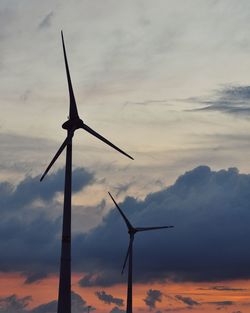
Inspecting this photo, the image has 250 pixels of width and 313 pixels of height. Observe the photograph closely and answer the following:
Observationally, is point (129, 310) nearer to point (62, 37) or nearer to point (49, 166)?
point (49, 166)

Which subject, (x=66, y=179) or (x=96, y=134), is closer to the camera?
(x=66, y=179)

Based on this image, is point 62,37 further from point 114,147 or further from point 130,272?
point 130,272

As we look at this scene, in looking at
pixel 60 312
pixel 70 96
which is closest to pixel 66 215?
pixel 60 312

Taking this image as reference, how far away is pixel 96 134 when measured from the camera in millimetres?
137625

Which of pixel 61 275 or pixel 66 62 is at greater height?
pixel 66 62

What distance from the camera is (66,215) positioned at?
126 meters

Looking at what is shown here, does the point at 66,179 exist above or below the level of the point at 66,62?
below

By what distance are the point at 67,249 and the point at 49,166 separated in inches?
523

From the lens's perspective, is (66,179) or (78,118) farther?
(78,118)

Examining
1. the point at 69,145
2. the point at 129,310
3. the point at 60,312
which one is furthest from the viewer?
the point at 129,310

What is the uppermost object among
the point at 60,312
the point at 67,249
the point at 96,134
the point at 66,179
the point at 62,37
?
the point at 62,37

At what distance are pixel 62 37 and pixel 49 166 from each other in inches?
730

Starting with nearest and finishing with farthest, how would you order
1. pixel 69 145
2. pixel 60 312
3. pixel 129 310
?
pixel 60 312 < pixel 69 145 < pixel 129 310

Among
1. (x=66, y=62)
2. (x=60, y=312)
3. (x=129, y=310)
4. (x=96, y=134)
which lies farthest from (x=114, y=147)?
(x=129, y=310)
